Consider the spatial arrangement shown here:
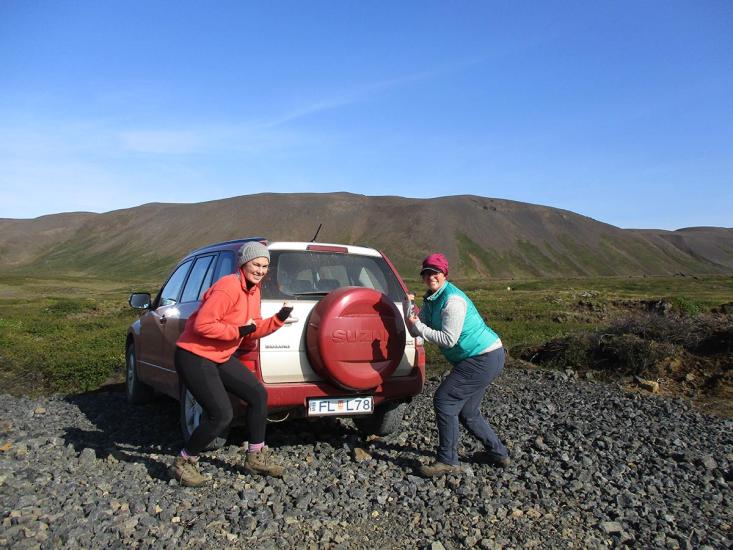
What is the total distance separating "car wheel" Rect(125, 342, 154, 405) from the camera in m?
8.23

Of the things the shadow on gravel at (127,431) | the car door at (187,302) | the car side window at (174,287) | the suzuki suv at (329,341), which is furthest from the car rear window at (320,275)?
the car side window at (174,287)

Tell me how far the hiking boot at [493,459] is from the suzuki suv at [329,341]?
32.1 inches

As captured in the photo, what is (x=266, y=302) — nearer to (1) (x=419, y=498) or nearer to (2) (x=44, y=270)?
(1) (x=419, y=498)

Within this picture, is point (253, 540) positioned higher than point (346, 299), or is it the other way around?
point (346, 299)

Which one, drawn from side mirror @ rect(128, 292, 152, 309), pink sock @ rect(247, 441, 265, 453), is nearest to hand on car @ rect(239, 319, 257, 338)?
pink sock @ rect(247, 441, 265, 453)

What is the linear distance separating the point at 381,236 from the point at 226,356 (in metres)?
147

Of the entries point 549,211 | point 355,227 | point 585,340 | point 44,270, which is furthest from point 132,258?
point 585,340

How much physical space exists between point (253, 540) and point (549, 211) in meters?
183

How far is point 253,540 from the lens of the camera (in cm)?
408

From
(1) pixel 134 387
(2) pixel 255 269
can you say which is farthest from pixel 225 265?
(1) pixel 134 387

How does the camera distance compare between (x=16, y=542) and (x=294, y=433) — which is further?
(x=294, y=433)

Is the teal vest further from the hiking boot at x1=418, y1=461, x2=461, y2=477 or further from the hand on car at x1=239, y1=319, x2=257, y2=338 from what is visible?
the hand on car at x1=239, y1=319, x2=257, y2=338

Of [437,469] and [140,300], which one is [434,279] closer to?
[437,469]

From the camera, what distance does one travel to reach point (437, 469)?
5.34 meters
